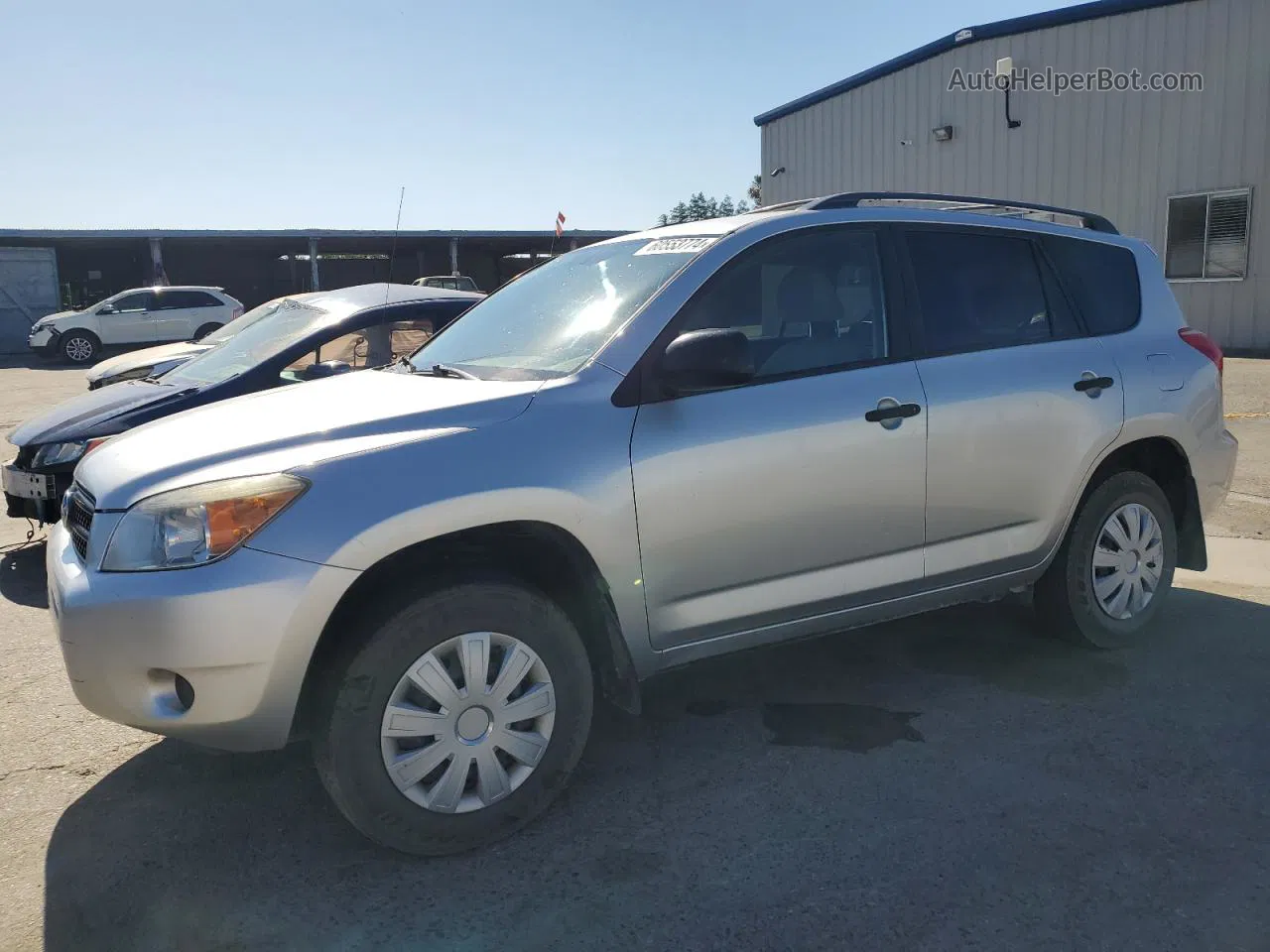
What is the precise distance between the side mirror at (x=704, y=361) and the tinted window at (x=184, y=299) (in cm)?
2384

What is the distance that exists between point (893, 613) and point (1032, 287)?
5.00ft

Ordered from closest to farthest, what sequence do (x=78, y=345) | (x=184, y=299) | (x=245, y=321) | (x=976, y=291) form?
(x=976, y=291)
(x=245, y=321)
(x=78, y=345)
(x=184, y=299)

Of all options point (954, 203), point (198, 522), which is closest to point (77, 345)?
point (954, 203)

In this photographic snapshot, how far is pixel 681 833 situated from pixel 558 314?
1.82 meters

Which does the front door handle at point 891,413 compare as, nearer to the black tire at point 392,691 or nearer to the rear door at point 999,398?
the rear door at point 999,398

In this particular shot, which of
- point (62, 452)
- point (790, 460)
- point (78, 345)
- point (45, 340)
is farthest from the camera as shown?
A: point (78, 345)

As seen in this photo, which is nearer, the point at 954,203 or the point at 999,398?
the point at 999,398

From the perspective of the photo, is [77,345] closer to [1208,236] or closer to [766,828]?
[1208,236]

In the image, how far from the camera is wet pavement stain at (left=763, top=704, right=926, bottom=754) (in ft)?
11.6

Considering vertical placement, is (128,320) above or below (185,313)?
below

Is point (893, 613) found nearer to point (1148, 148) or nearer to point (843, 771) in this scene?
point (843, 771)

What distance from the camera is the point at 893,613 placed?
369 centimetres

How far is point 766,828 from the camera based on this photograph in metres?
2.98
